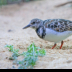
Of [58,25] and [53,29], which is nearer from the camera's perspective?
[53,29]

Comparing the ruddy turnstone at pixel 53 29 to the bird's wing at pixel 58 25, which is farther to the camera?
the bird's wing at pixel 58 25

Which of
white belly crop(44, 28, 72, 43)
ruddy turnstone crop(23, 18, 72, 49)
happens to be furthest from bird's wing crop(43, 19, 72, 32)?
white belly crop(44, 28, 72, 43)

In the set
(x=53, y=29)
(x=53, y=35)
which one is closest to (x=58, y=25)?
(x=53, y=29)

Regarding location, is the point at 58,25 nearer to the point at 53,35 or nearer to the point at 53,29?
the point at 53,29

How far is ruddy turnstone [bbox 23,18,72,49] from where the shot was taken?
4.95m

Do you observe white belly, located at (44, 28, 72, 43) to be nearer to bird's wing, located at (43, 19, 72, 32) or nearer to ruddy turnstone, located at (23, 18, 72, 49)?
ruddy turnstone, located at (23, 18, 72, 49)

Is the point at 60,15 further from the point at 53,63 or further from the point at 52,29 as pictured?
the point at 53,63

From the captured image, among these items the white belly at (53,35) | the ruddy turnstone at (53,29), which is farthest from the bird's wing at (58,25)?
the white belly at (53,35)

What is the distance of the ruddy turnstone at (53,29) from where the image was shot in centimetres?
495

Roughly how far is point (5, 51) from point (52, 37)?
1.64m

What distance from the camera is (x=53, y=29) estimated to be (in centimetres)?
503

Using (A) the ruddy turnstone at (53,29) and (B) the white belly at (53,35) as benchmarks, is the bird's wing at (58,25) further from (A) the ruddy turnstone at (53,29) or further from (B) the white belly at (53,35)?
(B) the white belly at (53,35)

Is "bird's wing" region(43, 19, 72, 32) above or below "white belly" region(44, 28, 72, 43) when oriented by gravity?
above

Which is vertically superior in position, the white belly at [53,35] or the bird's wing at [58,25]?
the bird's wing at [58,25]
